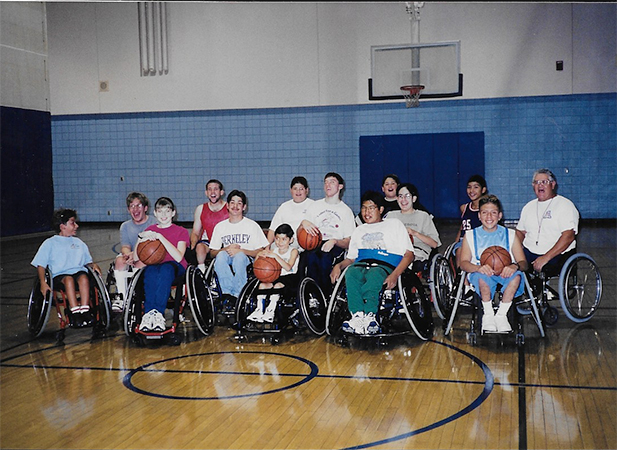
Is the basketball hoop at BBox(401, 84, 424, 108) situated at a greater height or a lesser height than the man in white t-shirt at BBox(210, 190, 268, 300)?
greater

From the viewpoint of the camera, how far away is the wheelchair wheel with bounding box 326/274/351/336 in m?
3.87

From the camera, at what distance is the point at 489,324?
372 cm

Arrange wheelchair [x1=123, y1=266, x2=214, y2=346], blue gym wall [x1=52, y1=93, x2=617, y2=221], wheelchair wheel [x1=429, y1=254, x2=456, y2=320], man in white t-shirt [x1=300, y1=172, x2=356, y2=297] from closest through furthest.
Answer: wheelchair [x1=123, y1=266, x2=214, y2=346]
wheelchair wheel [x1=429, y1=254, x2=456, y2=320]
man in white t-shirt [x1=300, y1=172, x2=356, y2=297]
blue gym wall [x1=52, y1=93, x2=617, y2=221]

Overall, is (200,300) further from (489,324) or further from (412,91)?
(412,91)

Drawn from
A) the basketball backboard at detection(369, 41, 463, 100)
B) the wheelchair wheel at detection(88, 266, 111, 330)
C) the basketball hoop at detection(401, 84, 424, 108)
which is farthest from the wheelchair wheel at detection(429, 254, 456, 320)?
the basketball backboard at detection(369, 41, 463, 100)

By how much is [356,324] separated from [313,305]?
0.47 metres

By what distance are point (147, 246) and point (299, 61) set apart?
7.74 metres

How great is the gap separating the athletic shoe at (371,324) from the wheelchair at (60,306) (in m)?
1.58

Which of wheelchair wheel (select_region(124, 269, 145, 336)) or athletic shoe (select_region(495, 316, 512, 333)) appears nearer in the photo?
athletic shoe (select_region(495, 316, 512, 333))

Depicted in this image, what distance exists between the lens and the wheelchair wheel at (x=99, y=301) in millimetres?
4070

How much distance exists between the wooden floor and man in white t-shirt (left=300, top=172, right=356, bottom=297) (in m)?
0.49

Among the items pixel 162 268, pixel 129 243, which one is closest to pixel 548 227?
pixel 162 268

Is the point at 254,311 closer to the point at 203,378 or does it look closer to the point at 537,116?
the point at 203,378

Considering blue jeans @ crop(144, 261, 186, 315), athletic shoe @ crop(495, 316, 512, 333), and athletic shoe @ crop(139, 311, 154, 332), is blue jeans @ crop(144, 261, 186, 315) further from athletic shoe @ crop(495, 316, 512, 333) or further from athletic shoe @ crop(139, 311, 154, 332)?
athletic shoe @ crop(495, 316, 512, 333)
